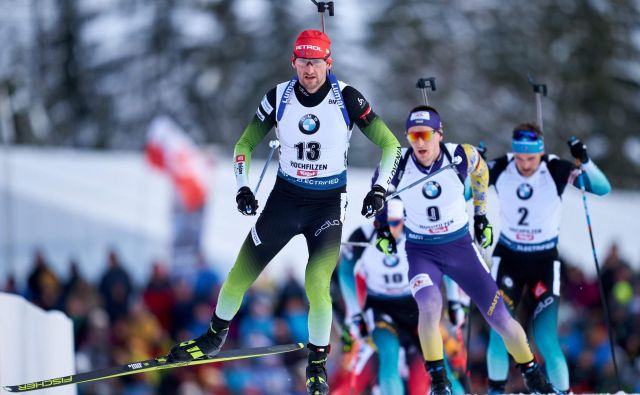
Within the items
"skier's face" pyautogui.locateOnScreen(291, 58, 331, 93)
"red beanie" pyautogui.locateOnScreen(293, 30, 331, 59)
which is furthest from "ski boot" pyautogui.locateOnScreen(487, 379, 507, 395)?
"red beanie" pyautogui.locateOnScreen(293, 30, 331, 59)

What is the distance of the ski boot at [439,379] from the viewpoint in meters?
9.15

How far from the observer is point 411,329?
11.3 metres

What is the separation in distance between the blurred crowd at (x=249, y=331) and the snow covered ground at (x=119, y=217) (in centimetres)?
157

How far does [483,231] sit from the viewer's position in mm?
9648

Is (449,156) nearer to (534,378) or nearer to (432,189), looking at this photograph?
(432,189)

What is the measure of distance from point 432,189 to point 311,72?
4.46 feet

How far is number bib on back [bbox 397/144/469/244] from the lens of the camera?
9.36 metres

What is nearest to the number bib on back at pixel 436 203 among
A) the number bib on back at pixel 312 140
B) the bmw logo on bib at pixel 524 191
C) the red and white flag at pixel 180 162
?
the number bib on back at pixel 312 140

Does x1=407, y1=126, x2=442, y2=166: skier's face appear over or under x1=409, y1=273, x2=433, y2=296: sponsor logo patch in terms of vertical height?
over

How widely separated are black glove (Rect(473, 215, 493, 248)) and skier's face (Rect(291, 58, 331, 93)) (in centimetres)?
176

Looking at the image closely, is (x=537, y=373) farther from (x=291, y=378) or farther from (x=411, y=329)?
(x=291, y=378)

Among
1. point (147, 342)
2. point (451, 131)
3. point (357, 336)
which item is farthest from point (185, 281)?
point (451, 131)

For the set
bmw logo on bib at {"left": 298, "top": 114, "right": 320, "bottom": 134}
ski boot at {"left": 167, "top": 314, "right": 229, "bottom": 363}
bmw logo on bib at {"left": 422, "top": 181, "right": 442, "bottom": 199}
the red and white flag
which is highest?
the red and white flag

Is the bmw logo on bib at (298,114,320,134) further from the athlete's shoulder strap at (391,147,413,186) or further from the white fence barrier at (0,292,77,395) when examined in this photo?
the white fence barrier at (0,292,77,395)
